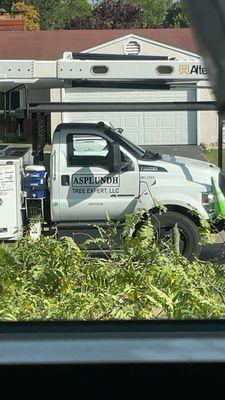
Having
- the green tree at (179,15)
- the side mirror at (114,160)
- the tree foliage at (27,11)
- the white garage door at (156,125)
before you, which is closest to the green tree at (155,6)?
the green tree at (179,15)

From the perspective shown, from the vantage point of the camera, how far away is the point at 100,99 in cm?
1285

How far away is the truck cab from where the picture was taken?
9.73 metres

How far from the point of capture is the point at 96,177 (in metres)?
9.71

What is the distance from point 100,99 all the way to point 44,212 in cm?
349

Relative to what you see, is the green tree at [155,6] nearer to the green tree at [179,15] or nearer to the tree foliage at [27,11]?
the green tree at [179,15]

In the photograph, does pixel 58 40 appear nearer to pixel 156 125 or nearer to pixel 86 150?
pixel 86 150

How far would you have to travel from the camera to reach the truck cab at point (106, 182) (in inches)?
383

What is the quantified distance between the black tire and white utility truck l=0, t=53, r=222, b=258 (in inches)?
1.3

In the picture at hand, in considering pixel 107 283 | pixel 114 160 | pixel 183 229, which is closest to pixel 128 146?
pixel 114 160

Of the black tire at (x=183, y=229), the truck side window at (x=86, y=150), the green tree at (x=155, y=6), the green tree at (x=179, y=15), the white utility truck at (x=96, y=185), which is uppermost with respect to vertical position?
the green tree at (x=155, y=6)

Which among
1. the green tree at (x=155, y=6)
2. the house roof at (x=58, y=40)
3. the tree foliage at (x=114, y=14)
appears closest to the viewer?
the green tree at (x=155, y=6)

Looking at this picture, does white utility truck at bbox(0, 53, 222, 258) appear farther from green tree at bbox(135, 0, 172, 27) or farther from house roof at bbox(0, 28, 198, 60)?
green tree at bbox(135, 0, 172, 27)

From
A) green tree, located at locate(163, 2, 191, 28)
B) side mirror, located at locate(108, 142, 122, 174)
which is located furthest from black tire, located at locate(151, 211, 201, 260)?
green tree, located at locate(163, 2, 191, 28)
